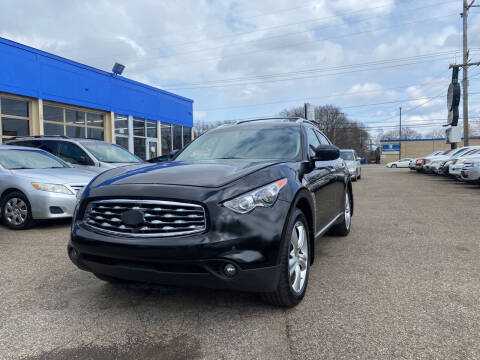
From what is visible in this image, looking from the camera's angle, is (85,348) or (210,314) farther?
(210,314)

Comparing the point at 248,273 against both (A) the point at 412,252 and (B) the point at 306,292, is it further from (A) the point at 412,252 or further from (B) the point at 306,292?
(A) the point at 412,252

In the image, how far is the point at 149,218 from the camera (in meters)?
2.56

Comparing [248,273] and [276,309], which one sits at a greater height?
[248,273]

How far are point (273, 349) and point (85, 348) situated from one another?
119cm

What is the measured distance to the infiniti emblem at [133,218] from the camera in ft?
8.38

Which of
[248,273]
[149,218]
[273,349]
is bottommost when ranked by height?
[273,349]

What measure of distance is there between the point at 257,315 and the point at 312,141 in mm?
2293

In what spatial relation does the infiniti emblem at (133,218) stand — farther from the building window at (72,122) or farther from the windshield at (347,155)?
the windshield at (347,155)

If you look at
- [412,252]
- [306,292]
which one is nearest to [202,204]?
[306,292]

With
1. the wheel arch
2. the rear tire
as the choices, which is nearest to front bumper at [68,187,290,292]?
the wheel arch

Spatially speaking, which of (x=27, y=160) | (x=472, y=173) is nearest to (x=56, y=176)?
(x=27, y=160)

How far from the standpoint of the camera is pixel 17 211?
605cm

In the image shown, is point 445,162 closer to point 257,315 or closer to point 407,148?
point 257,315

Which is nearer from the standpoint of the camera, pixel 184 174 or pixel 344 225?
pixel 184 174
